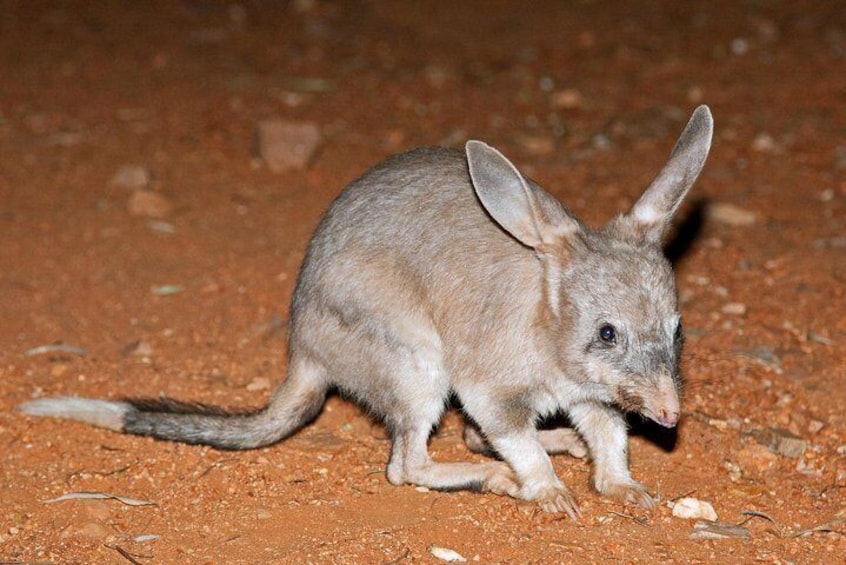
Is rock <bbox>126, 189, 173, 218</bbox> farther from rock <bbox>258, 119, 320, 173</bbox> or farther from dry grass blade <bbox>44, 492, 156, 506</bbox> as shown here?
dry grass blade <bbox>44, 492, 156, 506</bbox>

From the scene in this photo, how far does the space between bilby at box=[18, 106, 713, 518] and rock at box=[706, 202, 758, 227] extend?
2.87m

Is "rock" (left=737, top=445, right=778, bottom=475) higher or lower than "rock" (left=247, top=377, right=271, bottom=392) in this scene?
higher

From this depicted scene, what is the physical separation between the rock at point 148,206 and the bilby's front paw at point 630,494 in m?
4.27

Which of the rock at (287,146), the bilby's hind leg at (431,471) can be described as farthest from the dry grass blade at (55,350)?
the rock at (287,146)

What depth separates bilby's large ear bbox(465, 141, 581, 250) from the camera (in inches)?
193

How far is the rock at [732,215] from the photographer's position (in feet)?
26.2

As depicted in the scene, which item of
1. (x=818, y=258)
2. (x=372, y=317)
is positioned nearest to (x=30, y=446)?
(x=372, y=317)

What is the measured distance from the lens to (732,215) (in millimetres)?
8008

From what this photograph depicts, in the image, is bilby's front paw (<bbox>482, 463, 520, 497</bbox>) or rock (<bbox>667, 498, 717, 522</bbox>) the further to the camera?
bilby's front paw (<bbox>482, 463, 520, 497</bbox>)

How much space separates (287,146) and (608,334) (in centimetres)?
463

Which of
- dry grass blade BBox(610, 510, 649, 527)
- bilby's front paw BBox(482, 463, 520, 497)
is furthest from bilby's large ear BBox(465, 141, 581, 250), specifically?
dry grass blade BBox(610, 510, 649, 527)

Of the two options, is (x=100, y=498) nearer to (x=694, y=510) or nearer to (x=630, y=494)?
(x=630, y=494)

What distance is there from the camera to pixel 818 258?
291 inches

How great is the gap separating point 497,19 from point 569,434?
8.02 metres
